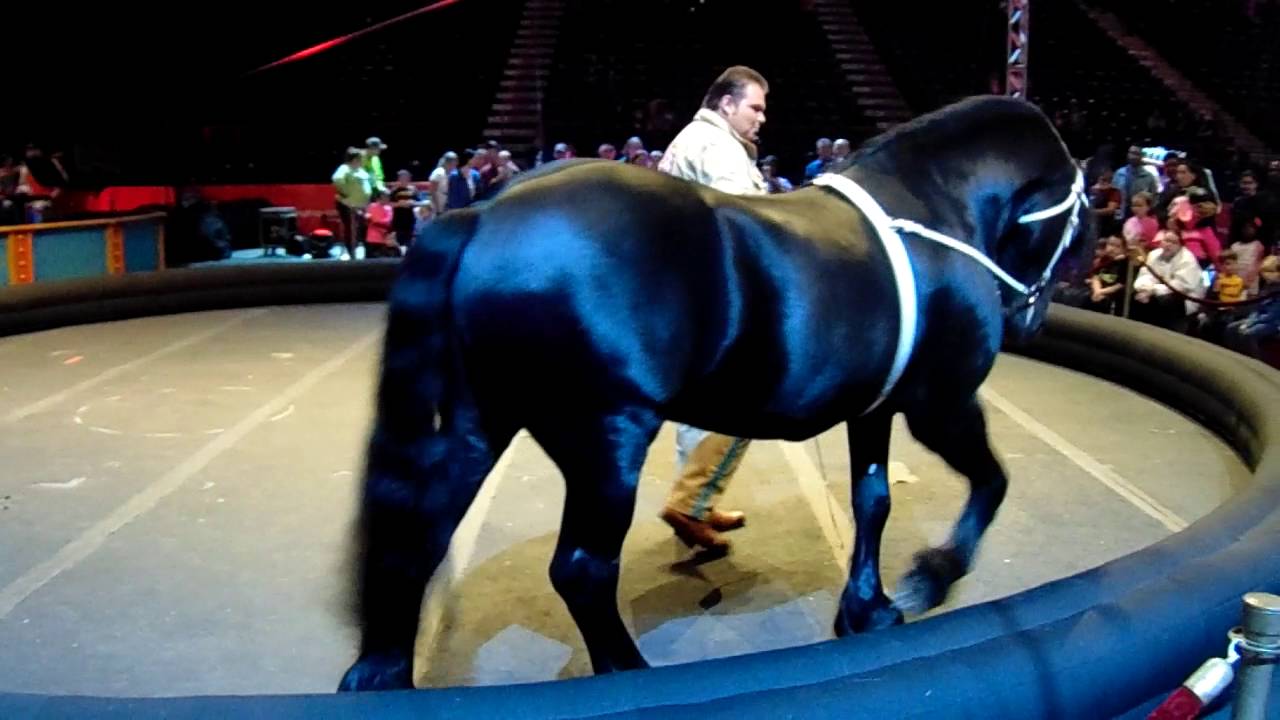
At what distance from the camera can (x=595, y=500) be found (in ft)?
7.82

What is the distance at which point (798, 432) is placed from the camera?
2787 millimetres

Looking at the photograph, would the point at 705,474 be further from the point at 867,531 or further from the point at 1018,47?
the point at 1018,47

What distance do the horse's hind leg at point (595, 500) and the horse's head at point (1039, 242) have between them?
4.20ft

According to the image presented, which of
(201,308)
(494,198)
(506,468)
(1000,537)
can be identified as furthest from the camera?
(201,308)

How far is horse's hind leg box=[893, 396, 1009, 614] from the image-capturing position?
3.03 metres

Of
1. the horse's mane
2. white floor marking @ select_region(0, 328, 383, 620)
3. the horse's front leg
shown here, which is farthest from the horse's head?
white floor marking @ select_region(0, 328, 383, 620)

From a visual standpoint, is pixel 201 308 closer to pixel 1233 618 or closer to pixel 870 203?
pixel 870 203

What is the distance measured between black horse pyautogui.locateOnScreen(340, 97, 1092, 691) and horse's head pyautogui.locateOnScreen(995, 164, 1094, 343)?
0.15 metres

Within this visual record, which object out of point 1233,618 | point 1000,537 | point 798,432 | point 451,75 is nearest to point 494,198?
point 798,432

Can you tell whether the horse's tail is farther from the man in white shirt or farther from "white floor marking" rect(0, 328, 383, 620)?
the man in white shirt

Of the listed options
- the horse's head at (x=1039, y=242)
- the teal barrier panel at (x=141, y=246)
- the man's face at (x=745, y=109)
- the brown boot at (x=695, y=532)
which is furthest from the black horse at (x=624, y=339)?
the teal barrier panel at (x=141, y=246)

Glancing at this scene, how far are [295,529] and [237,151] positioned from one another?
14.4 meters

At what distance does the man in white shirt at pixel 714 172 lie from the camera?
3.70 metres

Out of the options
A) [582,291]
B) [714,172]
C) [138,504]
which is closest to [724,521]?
[714,172]
